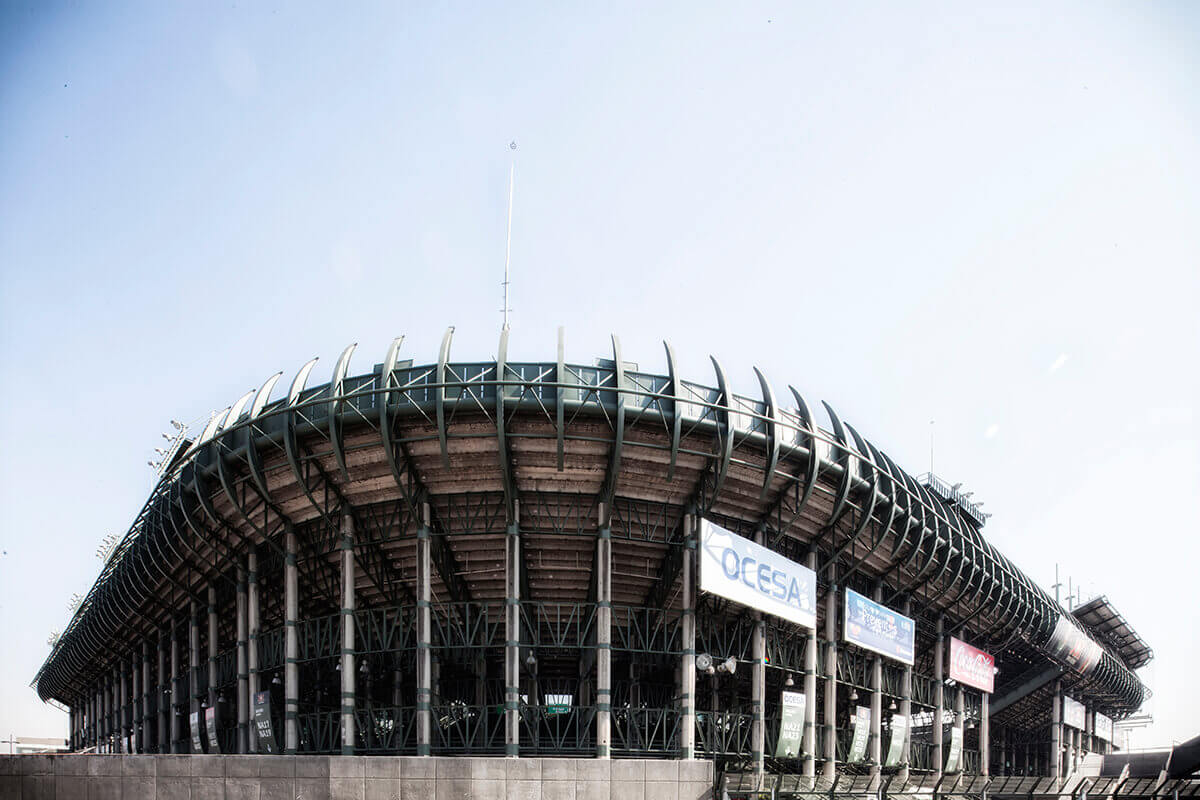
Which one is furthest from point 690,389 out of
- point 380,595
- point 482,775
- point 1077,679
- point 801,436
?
point 1077,679

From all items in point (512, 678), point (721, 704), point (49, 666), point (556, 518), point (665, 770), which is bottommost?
point (49, 666)

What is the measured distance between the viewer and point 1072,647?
6825 cm

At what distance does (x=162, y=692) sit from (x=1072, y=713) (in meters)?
70.5

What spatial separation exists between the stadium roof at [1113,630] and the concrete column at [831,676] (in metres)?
55.1

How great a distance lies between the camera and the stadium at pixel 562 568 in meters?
32.8

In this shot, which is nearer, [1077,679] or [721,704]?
[721,704]

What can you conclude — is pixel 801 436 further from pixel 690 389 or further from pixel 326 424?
pixel 326 424

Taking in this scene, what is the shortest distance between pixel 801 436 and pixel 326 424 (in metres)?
17.9

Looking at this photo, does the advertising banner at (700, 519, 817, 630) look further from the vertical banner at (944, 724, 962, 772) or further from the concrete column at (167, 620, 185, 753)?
the concrete column at (167, 620, 185, 753)

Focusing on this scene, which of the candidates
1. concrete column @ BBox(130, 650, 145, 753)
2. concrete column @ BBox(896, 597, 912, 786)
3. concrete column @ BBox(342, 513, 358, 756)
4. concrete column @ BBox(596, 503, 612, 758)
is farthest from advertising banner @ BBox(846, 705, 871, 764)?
concrete column @ BBox(130, 650, 145, 753)

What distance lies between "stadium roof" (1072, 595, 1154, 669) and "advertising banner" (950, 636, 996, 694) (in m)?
35.1

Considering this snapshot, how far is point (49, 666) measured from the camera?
94.1m

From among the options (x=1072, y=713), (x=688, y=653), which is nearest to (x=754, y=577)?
(x=688, y=653)

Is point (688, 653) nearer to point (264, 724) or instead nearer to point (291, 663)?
point (291, 663)
